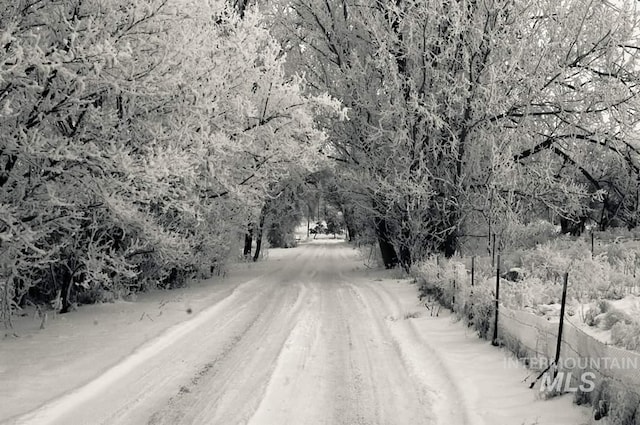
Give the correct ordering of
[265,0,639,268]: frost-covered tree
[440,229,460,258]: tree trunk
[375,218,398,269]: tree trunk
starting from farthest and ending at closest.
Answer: [375,218,398,269]: tree trunk → [440,229,460,258]: tree trunk → [265,0,639,268]: frost-covered tree

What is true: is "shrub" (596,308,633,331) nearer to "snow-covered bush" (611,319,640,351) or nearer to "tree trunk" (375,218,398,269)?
"snow-covered bush" (611,319,640,351)

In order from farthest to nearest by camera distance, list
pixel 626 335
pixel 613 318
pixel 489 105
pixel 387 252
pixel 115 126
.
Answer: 1. pixel 387 252
2. pixel 489 105
3. pixel 115 126
4. pixel 613 318
5. pixel 626 335

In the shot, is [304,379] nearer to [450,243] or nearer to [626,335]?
[626,335]

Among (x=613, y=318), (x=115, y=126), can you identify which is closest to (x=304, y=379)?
(x=613, y=318)

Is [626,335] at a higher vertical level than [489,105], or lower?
lower

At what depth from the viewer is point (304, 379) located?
5.31 m

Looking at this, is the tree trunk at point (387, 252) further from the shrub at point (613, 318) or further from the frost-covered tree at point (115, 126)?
the shrub at point (613, 318)

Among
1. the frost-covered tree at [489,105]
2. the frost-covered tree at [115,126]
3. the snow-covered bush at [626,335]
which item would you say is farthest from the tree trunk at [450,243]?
the snow-covered bush at [626,335]

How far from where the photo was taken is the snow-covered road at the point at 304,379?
14.3 ft

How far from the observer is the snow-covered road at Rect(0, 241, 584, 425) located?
4363 millimetres

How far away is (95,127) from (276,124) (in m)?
4.75

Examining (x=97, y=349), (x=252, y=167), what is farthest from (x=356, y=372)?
(x=252, y=167)

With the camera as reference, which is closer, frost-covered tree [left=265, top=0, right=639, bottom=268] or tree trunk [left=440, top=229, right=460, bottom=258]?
frost-covered tree [left=265, top=0, right=639, bottom=268]

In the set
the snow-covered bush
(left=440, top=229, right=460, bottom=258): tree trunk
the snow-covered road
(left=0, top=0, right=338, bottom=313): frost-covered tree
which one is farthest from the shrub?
(left=440, top=229, right=460, bottom=258): tree trunk
